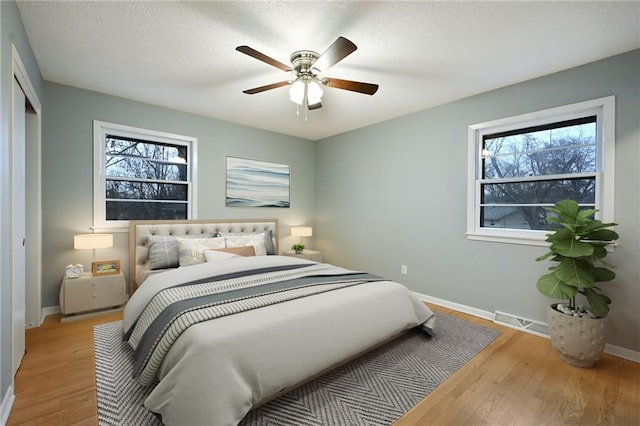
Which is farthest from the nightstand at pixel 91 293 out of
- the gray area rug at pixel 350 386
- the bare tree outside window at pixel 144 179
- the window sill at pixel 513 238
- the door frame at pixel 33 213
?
the window sill at pixel 513 238

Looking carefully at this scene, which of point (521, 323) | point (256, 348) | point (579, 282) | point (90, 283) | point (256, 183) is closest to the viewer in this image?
point (256, 348)

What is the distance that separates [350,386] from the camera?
196 centimetres

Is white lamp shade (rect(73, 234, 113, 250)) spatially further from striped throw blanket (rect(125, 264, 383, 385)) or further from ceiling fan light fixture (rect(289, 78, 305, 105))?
ceiling fan light fixture (rect(289, 78, 305, 105))

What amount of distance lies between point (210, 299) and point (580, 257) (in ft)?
9.45

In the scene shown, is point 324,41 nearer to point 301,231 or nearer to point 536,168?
point 536,168

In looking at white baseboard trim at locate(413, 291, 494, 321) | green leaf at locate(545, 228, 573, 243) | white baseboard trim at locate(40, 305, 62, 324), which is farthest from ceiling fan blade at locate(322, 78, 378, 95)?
white baseboard trim at locate(40, 305, 62, 324)

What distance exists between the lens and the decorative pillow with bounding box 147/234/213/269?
3336 millimetres

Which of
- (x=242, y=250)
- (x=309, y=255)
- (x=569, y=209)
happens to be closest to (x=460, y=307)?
(x=569, y=209)

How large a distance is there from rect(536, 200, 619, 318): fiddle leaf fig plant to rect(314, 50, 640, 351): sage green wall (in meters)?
0.38

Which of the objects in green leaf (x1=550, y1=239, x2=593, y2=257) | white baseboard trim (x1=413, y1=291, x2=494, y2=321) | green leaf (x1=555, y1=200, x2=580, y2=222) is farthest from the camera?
white baseboard trim (x1=413, y1=291, x2=494, y2=321)

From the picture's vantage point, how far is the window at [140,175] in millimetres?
3424

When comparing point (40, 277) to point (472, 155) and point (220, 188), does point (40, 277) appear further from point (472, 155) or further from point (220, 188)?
point (472, 155)

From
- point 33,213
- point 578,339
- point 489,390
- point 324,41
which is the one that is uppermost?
point 324,41

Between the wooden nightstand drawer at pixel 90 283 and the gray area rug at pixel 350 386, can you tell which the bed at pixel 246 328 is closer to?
the gray area rug at pixel 350 386
